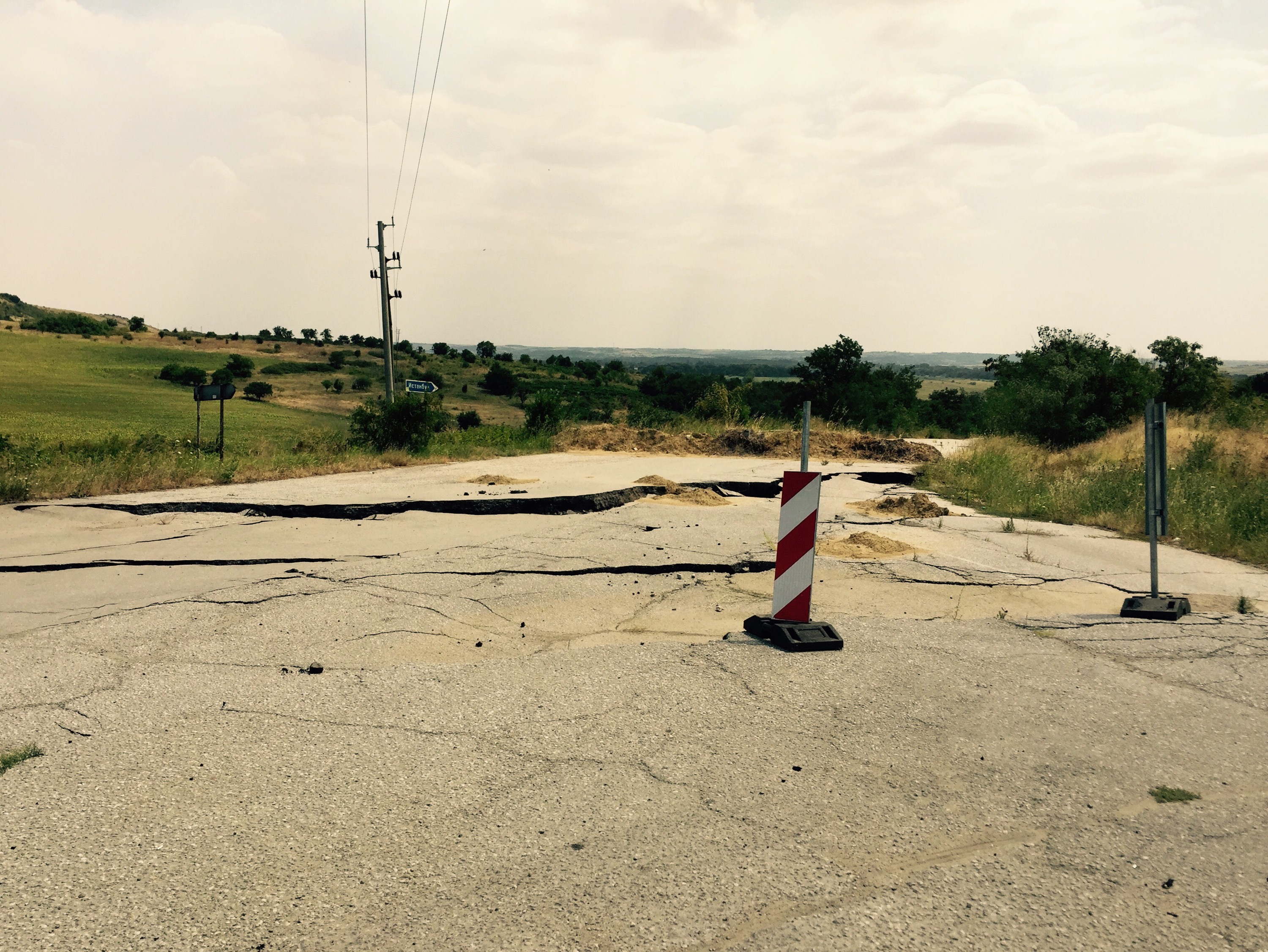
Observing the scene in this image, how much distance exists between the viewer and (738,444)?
2328 centimetres

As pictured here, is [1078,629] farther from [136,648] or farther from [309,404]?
[309,404]

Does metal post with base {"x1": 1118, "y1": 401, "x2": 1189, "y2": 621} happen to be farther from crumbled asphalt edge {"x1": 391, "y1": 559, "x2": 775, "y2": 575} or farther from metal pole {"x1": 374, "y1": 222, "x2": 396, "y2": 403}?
metal pole {"x1": 374, "y1": 222, "x2": 396, "y2": 403}

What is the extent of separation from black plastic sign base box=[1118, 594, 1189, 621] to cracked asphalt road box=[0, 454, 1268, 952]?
0.16 metres

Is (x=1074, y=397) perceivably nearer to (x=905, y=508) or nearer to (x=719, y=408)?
(x=719, y=408)

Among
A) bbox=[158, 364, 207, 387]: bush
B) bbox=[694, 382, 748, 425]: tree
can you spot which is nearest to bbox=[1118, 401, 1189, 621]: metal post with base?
bbox=[694, 382, 748, 425]: tree

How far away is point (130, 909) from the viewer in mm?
2750

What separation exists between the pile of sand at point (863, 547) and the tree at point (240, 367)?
73.6 meters

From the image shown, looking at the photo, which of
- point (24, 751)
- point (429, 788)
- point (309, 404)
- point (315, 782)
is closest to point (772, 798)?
point (429, 788)

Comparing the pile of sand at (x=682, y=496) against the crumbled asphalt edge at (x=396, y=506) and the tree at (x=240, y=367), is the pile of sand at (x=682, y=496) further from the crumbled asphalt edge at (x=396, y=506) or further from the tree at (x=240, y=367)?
the tree at (x=240, y=367)

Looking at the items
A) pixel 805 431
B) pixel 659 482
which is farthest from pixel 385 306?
pixel 805 431

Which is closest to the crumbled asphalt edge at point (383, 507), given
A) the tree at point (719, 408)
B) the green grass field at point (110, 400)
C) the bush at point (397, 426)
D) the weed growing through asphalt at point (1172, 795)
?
the green grass field at point (110, 400)

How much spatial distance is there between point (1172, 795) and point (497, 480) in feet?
42.1

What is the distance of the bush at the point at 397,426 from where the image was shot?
2081 cm

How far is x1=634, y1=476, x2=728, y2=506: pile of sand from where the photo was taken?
13.5m
